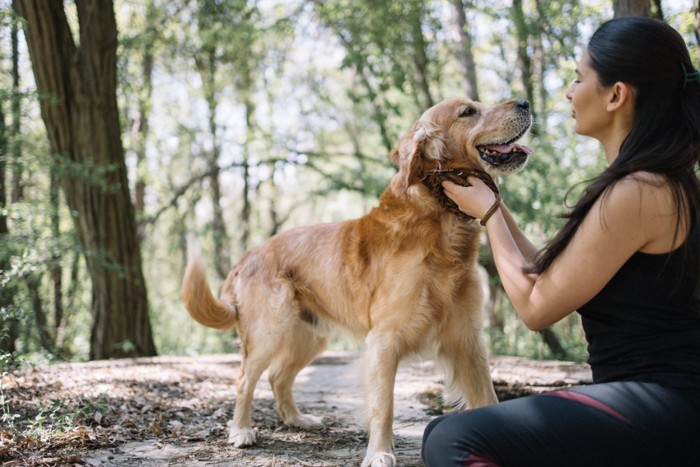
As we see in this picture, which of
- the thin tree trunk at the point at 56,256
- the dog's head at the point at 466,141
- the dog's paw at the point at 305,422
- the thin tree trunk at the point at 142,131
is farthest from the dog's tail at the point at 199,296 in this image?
the thin tree trunk at the point at 142,131

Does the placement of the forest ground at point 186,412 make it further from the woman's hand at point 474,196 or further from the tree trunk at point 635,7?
the tree trunk at point 635,7

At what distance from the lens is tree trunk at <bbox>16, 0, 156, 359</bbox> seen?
20.8 ft

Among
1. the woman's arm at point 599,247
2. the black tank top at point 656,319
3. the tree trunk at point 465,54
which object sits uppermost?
the tree trunk at point 465,54

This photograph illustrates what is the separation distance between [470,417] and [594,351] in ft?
1.69

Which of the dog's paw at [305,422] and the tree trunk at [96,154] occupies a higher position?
the tree trunk at [96,154]

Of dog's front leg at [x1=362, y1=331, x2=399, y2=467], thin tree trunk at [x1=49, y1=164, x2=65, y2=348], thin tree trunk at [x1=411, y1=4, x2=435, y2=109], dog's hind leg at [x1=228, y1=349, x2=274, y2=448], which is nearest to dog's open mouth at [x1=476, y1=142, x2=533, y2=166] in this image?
dog's front leg at [x1=362, y1=331, x2=399, y2=467]

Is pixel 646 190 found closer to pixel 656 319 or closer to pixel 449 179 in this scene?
pixel 656 319

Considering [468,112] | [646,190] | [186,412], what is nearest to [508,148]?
[468,112]

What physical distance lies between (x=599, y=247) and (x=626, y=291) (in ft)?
0.59

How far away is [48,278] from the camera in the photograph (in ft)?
32.5

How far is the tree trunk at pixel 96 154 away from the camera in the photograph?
6.33 m

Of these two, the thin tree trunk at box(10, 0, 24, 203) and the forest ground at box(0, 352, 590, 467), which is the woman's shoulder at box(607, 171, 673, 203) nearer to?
the forest ground at box(0, 352, 590, 467)

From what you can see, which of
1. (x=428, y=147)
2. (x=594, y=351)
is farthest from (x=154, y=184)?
(x=594, y=351)

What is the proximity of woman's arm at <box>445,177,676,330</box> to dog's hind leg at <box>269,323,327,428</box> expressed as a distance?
2247mm
